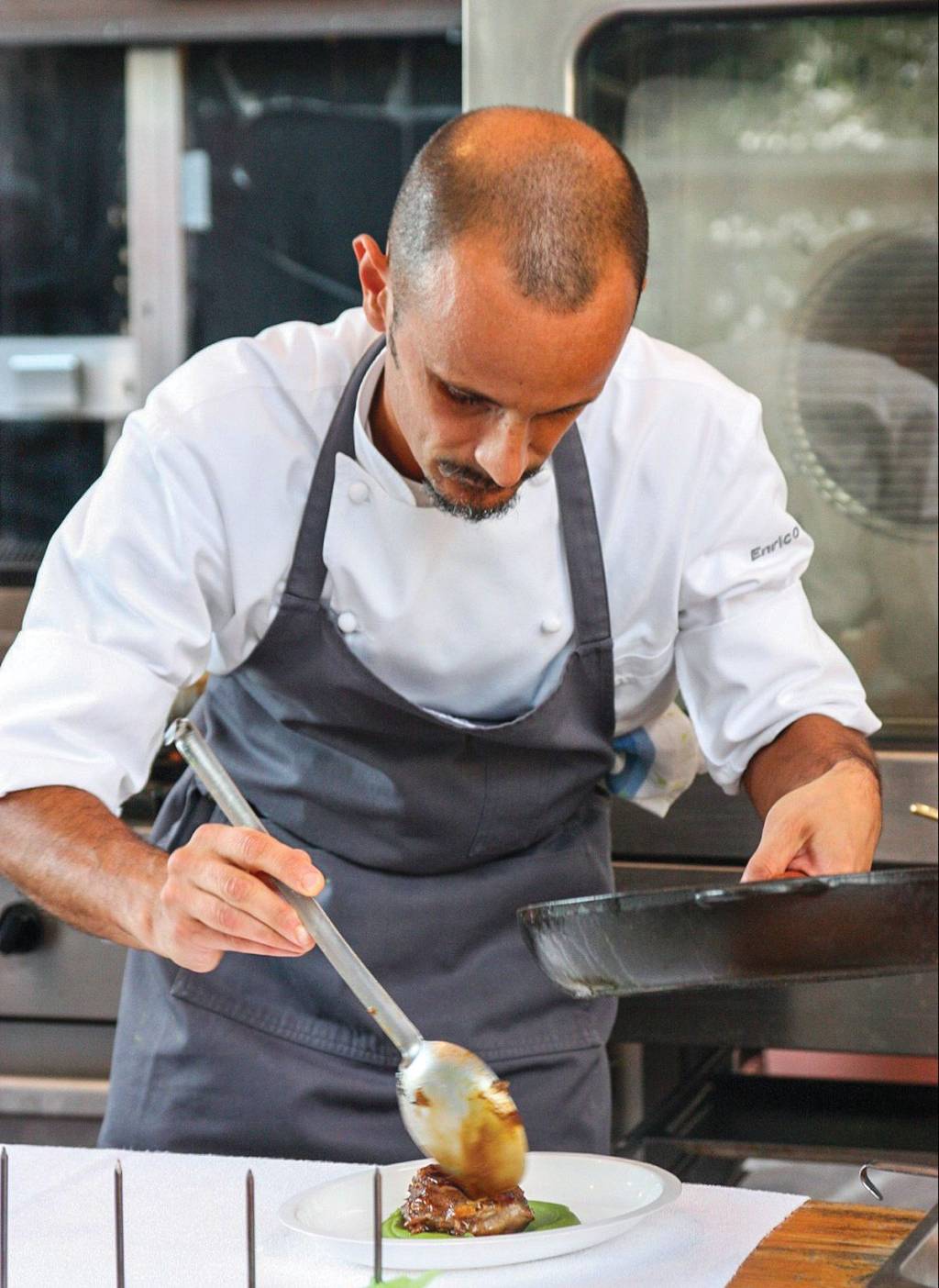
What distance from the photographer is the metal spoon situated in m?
1.20

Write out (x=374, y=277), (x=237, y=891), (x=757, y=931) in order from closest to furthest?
(x=757, y=931), (x=237, y=891), (x=374, y=277)

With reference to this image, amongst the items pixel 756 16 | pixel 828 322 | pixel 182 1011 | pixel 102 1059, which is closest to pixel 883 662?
pixel 828 322

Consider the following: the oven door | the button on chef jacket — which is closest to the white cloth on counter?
the button on chef jacket

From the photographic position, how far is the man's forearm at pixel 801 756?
1.53 m

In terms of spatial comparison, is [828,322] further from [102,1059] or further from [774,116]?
[102,1059]

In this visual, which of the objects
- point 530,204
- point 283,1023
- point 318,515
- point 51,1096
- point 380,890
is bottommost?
point 51,1096

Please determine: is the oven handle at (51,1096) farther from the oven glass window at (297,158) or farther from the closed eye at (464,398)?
the closed eye at (464,398)

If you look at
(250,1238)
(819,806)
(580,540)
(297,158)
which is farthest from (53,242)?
(250,1238)

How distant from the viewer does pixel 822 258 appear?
6.52 ft

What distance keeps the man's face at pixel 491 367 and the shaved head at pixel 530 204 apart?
0.5 inches

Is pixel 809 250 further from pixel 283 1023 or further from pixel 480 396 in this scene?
pixel 283 1023

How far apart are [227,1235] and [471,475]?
596 millimetres

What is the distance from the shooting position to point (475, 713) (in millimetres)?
1656

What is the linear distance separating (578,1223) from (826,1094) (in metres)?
1.11
